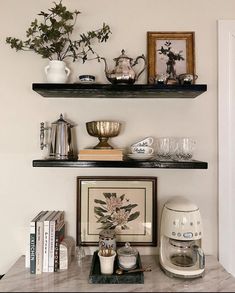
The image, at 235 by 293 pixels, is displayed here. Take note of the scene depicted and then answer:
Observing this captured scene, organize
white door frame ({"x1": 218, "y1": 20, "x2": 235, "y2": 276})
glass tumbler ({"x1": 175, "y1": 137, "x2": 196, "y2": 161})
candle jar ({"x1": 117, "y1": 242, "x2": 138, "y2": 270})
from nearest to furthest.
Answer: candle jar ({"x1": 117, "y1": 242, "x2": 138, "y2": 270}) < glass tumbler ({"x1": 175, "y1": 137, "x2": 196, "y2": 161}) < white door frame ({"x1": 218, "y1": 20, "x2": 235, "y2": 276})

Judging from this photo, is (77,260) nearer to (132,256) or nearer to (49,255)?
(49,255)

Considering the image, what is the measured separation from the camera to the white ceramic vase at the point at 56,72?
1.39 meters

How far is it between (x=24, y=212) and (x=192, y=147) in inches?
39.5

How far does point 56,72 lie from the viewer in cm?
139

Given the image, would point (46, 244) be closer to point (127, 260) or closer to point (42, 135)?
point (127, 260)

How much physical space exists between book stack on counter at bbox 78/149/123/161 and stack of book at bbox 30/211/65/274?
0.36m

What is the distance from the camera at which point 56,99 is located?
4.96 feet

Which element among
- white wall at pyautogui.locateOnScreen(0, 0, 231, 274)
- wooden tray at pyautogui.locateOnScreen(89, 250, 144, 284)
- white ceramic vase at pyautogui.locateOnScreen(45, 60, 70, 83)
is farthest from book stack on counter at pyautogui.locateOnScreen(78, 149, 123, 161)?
wooden tray at pyautogui.locateOnScreen(89, 250, 144, 284)

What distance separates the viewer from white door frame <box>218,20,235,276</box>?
149cm

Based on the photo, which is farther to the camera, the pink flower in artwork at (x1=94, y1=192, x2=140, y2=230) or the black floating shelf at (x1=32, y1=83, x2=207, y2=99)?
the pink flower in artwork at (x1=94, y1=192, x2=140, y2=230)

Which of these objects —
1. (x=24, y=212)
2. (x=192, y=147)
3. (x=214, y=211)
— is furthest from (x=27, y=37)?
(x=214, y=211)

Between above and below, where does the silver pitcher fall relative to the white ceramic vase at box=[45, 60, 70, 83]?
below

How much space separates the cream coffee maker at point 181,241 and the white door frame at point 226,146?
0.25 m

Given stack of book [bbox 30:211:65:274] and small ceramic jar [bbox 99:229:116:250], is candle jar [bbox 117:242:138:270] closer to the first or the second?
small ceramic jar [bbox 99:229:116:250]
